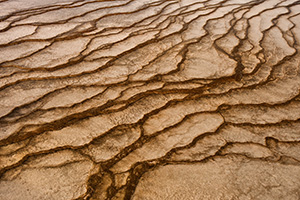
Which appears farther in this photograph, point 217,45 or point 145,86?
point 217,45

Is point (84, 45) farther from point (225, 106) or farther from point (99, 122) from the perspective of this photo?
point (225, 106)

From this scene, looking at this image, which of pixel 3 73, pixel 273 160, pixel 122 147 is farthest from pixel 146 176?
pixel 3 73

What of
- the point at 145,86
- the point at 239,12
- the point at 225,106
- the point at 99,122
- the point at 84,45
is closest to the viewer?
the point at 99,122

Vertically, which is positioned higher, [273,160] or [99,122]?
[99,122]

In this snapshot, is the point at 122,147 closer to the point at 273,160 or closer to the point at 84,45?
the point at 273,160

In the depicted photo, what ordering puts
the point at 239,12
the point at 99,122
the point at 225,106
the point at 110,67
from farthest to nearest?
the point at 239,12
the point at 110,67
the point at 225,106
the point at 99,122

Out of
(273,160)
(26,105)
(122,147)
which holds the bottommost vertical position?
(273,160)
